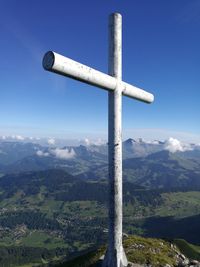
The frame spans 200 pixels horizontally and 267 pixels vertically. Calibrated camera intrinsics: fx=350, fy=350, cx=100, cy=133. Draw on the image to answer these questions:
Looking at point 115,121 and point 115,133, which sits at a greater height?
point 115,121

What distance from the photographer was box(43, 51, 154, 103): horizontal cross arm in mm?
13078

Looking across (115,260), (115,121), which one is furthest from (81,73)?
(115,260)

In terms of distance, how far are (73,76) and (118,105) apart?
4.17 m

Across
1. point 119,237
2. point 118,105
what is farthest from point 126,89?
point 119,237

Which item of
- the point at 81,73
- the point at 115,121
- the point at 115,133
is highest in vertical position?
the point at 81,73

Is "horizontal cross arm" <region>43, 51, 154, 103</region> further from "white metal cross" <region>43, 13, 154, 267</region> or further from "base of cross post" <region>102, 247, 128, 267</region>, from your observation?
"base of cross post" <region>102, 247, 128, 267</region>

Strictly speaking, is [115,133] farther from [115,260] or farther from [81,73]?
[115,260]

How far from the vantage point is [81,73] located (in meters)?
14.3

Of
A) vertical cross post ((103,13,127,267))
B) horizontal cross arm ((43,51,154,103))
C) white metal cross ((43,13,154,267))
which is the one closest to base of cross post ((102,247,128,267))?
white metal cross ((43,13,154,267))

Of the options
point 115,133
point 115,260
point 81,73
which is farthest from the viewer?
point 115,260

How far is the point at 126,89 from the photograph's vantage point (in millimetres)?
17922

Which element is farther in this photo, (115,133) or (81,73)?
(115,133)


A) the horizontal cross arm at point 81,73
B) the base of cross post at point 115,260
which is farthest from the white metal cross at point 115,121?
the base of cross post at point 115,260

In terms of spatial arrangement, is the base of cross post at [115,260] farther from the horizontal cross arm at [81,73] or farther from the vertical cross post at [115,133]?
the horizontal cross arm at [81,73]
